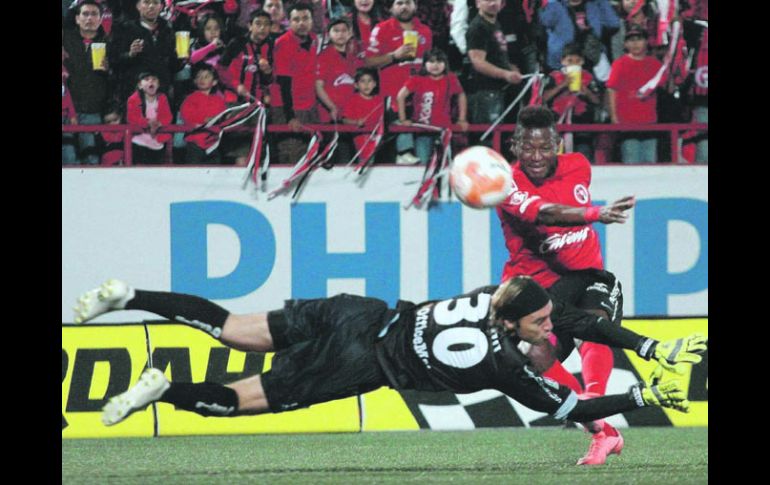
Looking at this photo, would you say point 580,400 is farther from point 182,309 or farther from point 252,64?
point 252,64

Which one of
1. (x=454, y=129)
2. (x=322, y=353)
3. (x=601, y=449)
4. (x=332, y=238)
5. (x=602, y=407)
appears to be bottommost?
(x=601, y=449)

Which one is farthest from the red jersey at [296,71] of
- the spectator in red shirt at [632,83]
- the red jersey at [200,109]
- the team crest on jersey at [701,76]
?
the team crest on jersey at [701,76]

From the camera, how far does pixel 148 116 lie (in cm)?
1095

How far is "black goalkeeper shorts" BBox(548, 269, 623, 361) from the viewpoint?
7641mm

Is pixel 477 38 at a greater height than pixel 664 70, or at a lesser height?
greater

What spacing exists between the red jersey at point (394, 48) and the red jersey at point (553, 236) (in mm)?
3413

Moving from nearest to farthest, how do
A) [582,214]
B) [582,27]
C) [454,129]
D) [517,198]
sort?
1. [582,214]
2. [517,198]
3. [454,129]
4. [582,27]

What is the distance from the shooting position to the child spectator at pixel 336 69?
11.1 meters

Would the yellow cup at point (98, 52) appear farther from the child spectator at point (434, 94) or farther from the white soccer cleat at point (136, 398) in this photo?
the white soccer cleat at point (136, 398)

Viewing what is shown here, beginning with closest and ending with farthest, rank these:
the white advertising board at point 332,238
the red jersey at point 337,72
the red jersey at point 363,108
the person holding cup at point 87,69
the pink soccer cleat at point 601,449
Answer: the pink soccer cleat at point 601,449 < the white advertising board at point 332,238 < the person holding cup at point 87,69 < the red jersey at point 363,108 < the red jersey at point 337,72

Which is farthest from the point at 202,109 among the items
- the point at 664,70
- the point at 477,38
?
the point at 664,70

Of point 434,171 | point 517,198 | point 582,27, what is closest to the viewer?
point 517,198

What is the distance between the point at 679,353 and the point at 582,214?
3.44 feet

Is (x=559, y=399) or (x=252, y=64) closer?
(x=559, y=399)
